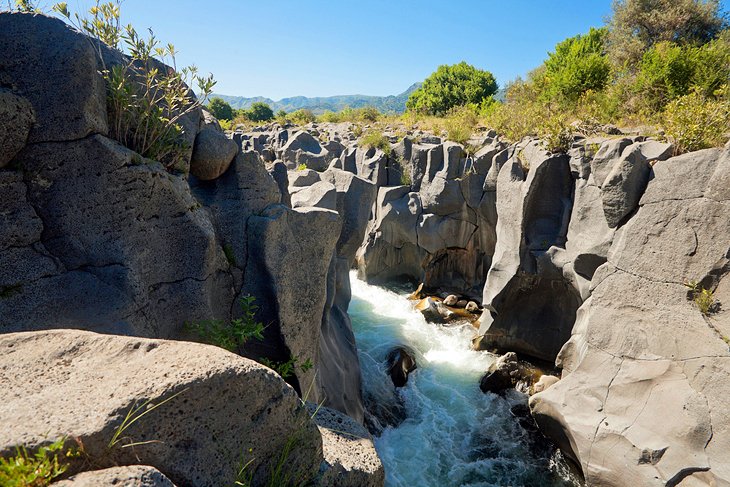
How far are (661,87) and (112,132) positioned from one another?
15329mm

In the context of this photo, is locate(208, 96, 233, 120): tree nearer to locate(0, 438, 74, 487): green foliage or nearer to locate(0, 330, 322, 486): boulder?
locate(0, 330, 322, 486): boulder

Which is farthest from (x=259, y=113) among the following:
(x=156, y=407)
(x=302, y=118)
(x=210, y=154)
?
(x=156, y=407)

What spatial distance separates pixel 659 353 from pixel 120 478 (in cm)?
751

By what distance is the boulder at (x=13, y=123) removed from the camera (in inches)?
133

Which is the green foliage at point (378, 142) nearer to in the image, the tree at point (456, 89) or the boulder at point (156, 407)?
the boulder at point (156, 407)

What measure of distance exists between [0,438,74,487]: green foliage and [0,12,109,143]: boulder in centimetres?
306

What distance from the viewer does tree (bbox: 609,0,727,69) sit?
1958cm

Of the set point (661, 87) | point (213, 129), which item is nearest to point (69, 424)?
point (213, 129)

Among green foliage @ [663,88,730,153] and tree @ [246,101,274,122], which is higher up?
tree @ [246,101,274,122]

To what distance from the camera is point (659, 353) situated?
640 centimetres

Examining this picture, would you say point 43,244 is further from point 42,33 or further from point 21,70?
point 42,33

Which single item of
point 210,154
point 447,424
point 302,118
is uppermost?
point 302,118

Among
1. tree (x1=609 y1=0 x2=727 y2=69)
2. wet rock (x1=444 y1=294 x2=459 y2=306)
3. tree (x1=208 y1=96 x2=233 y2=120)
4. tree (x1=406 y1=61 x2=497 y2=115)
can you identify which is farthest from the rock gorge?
tree (x1=208 y1=96 x2=233 y2=120)

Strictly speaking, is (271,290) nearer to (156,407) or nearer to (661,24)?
(156,407)
